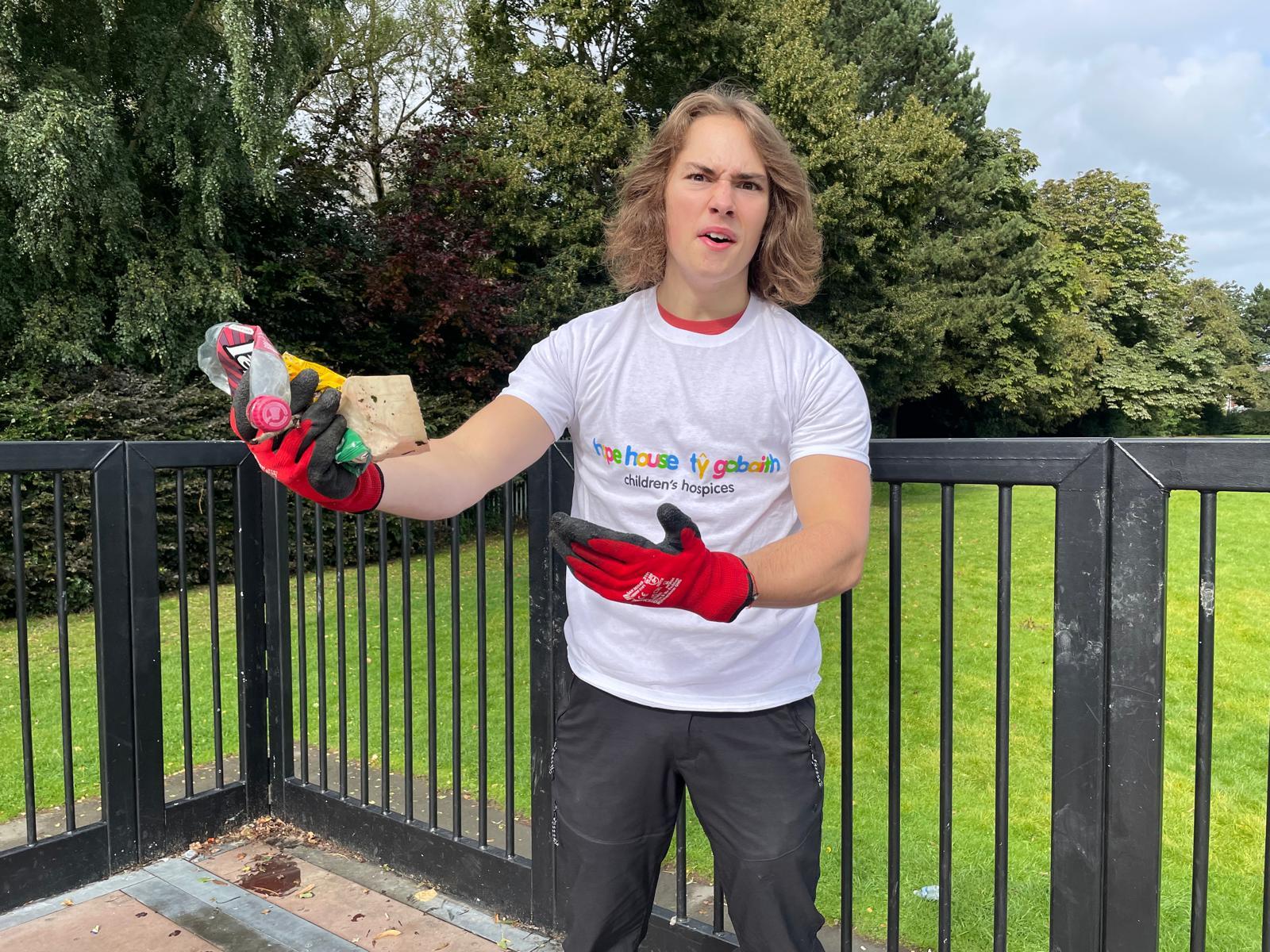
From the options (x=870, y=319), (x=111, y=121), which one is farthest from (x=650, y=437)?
(x=870, y=319)

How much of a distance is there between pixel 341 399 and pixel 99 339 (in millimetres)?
10600

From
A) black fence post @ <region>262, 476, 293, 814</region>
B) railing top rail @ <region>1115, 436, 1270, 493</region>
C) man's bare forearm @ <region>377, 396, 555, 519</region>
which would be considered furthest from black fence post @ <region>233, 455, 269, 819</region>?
railing top rail @ <region>1115, 436, 1270, 493</region>

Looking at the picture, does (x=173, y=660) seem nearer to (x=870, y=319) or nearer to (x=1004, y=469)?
(x=1004, y=469)

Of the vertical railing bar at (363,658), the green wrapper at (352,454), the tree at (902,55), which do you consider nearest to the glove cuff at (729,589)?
the green wrapper at (352,454)

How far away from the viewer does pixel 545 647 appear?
2578 millimetres

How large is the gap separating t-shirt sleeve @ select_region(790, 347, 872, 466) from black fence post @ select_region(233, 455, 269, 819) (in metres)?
2.42

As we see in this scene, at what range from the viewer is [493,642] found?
7773mm

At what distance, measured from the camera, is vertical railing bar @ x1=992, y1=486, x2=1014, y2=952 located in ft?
6.13

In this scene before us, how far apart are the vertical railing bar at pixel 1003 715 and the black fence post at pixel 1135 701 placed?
21 centimetres

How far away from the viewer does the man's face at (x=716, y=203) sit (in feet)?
5.76

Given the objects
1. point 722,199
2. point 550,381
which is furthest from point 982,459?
point 550,381

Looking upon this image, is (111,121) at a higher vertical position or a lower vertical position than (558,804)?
higher

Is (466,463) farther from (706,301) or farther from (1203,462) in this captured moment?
(1203,462)

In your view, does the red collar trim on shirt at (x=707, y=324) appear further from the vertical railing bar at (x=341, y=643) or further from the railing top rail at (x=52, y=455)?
the railing top rail at (x=52, y=455)
